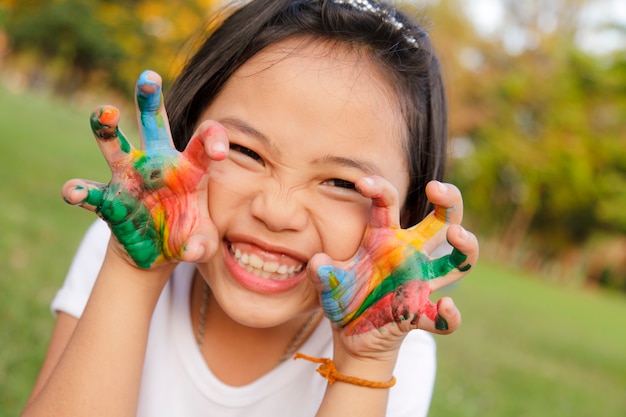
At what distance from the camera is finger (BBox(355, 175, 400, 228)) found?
5.47 feet

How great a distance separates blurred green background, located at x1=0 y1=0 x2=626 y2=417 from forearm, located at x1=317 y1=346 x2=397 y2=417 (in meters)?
1.27

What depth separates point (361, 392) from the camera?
67.2 inches

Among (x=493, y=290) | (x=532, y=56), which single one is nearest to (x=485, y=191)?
(x=532, y=56)

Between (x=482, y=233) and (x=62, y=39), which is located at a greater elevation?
(x=62, y=39)

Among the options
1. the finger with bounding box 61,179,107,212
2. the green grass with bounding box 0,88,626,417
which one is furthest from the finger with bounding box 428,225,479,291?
the finger with bounding box 61,179,107,212

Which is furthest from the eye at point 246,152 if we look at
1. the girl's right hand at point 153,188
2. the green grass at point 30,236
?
the green grass at point 30,236

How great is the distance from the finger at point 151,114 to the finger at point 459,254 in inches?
28.1

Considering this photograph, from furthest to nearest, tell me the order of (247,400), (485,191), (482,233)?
(482,233), (485,191), (247,400)

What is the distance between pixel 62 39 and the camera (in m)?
Answer: 29.3

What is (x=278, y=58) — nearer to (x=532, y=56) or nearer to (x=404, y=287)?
(x=404, y=287)

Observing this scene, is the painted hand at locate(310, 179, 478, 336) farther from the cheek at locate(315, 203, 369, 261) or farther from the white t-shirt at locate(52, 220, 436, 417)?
the white t-shirt at locate(52, 220, 436, 417)

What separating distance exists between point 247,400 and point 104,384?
18.7 inches

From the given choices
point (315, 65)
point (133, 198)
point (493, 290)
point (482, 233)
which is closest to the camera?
point (133, 198)

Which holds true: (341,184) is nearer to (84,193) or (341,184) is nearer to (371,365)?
(371,365)
